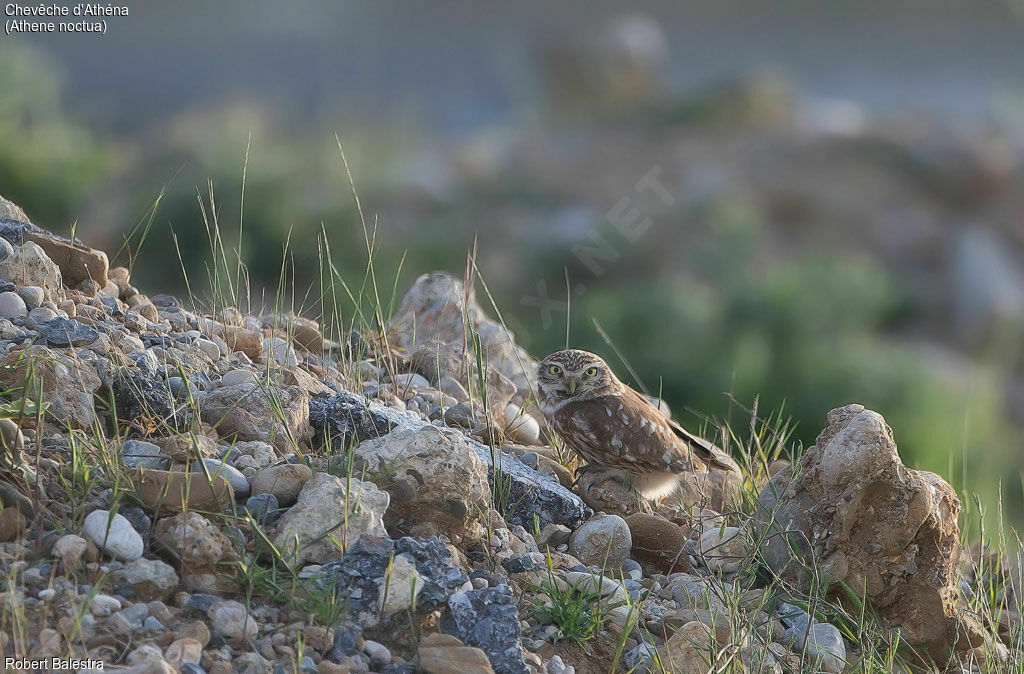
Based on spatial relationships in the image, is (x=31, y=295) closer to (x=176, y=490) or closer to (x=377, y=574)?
(x=176, y=490)

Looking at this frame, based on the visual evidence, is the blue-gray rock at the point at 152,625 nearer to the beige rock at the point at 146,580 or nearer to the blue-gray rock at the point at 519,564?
the beige rock at the point at 146,580

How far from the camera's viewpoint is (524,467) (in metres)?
3.36

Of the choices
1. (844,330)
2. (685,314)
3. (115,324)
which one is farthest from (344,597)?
(844,330)

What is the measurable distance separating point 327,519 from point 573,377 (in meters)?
1.21

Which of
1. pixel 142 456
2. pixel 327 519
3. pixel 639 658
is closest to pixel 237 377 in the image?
pixel 142 456

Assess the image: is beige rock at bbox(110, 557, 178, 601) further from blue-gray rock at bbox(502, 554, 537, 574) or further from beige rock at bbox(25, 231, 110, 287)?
beige rock at bbox(25, 231, 110, 287)

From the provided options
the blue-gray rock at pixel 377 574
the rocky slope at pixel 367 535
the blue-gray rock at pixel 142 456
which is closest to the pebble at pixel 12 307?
the rocky slope at pixel 367 535

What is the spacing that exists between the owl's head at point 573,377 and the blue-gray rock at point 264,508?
118cm

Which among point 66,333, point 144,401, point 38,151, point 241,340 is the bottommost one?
point 38,151

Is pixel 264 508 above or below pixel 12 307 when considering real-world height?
below

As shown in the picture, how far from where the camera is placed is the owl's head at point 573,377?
3.69 m

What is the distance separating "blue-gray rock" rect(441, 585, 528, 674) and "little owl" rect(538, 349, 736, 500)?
0.93 meters

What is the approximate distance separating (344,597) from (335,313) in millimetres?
1500

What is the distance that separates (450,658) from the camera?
252 cm
